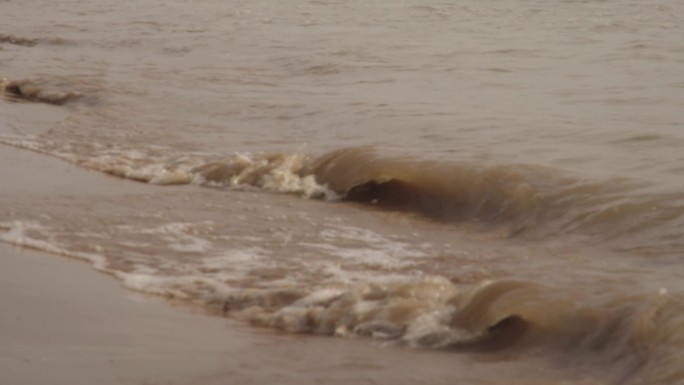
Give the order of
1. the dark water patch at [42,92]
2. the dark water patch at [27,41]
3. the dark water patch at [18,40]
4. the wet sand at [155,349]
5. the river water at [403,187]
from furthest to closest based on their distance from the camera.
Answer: the dark water patch at [18,40] → the dark water patch at [27,41] → the dark water patch at [42,92] → the river water at [403,187] → the wet sand at [155,349]

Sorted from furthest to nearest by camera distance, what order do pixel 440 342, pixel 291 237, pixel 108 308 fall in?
1. pixel 291 237
2. pixel 108 308
3. pixel 440 342

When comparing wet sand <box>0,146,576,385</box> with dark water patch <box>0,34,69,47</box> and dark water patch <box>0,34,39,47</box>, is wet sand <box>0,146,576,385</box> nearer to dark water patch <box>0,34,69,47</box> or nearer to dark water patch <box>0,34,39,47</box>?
dark water patch <box>0,34,69,47</box>

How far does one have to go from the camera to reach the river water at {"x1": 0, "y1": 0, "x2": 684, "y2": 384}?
13.6ft

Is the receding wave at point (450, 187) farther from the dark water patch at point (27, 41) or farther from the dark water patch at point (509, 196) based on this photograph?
the dark water patch at point (27, 41)

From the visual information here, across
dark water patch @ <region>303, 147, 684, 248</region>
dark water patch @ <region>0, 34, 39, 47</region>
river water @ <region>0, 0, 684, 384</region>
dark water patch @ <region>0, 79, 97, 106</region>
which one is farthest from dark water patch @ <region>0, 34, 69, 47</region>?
dark water patch @ <region>303, 147, 684, 248</region>

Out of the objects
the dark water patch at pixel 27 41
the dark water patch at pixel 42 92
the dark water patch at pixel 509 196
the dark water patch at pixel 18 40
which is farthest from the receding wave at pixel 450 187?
the dark water patch at pixel 18 40

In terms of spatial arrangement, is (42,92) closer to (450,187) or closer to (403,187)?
(403,187)

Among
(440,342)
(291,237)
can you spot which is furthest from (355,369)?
(291,237)

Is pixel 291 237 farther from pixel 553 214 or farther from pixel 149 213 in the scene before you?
pixel 553 214

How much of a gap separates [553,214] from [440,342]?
7.00 ft

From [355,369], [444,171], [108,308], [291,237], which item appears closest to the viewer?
[355,369]

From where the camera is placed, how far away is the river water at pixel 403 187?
4152 mm

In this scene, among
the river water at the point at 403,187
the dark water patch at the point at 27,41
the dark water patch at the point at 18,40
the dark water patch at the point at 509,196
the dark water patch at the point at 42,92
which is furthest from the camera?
the dark water patch at the point at 18,40

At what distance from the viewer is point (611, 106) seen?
8.58 m
